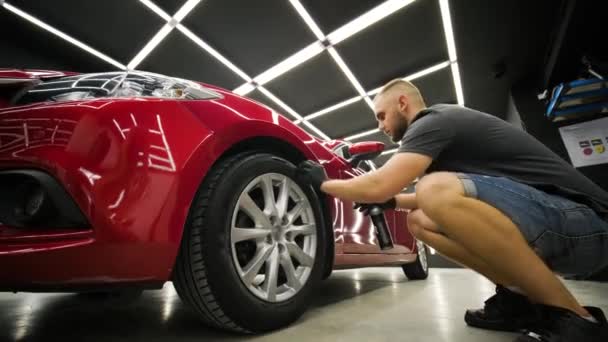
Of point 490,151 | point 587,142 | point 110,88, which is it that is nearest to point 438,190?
point 490,151

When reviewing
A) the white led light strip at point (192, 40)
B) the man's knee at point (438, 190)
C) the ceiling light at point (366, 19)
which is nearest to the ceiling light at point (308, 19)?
the ceiling light at point (366, 19)

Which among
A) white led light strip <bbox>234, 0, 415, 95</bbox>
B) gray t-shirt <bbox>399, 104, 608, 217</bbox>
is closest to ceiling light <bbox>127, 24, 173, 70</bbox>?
white led light strip <bbox>234, 0, 415, 95</bbox>

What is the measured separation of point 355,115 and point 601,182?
4.45 m

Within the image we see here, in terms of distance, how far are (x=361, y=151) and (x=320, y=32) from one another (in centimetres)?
282

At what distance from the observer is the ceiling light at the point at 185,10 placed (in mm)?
3455

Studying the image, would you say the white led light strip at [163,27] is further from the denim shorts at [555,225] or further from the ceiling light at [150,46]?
the denim shorts at [555,225]

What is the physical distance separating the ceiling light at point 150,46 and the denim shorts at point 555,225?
4.09 meters

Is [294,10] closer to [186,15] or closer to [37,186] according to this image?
[186,15]

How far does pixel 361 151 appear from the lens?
1794mm

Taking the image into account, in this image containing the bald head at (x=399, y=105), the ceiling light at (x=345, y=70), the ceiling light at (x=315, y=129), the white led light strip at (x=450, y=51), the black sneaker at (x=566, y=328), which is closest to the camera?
the black sneaker at (x=566, y=328)

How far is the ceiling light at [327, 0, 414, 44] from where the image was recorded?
3.64 metres

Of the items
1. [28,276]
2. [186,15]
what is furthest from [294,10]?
[28,276]

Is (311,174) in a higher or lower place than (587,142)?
lower

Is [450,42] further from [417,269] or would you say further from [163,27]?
[163,27]
